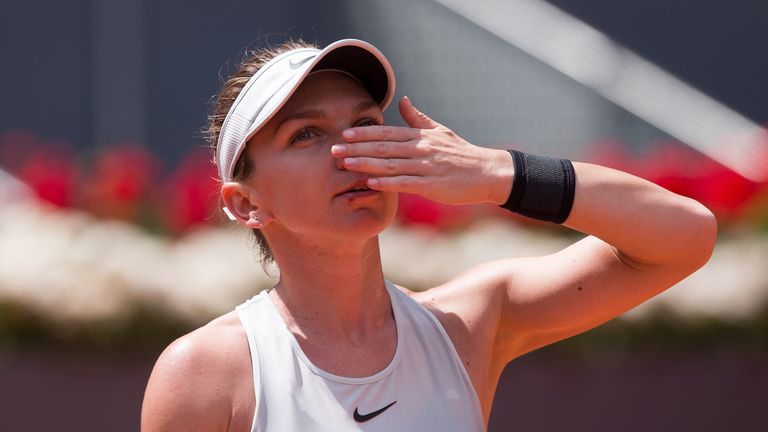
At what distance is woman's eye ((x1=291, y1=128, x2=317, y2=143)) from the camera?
8.17 ft

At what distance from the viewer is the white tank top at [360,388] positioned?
2406mm

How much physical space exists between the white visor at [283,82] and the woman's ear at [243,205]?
0.10 feet

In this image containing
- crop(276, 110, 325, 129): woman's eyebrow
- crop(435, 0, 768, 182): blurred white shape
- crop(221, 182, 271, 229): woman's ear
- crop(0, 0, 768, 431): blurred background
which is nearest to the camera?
crop(276, 110, 325, 129): woman's eyebrow

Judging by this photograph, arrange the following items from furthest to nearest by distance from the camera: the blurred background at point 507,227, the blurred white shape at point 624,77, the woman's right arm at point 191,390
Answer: the blurred white shape at point 624,77 < the blurred background at point 507,227 < the woman's right arm at point 191,390

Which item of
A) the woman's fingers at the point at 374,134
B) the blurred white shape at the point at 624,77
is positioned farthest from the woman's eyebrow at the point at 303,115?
the blurred white shape at the point at 624,77

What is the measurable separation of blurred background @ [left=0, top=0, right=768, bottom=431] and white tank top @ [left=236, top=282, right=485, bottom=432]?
5.43ft

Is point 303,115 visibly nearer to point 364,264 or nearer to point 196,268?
point 364,264

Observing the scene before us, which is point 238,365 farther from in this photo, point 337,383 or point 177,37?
point 177,37

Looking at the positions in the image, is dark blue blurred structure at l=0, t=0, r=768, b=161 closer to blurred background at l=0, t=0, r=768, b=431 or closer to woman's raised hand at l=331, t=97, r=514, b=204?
blurred background at l=0, t=0, r=768, b=431

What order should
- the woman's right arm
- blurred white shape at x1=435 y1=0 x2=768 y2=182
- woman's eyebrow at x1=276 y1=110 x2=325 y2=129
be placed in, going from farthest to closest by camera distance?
blurred white shape at x1=435 y1=0 x2=768 y2=182 < woman's eyebrow at x1=276 y1=110 x2=325 y2=129 < the woman's right arm

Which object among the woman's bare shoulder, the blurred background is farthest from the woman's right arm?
the blurred background

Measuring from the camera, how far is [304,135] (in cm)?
249

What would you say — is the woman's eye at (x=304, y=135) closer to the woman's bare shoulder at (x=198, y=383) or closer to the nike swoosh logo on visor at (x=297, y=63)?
the nike swoosh logo on visor at (x=297, y=63)

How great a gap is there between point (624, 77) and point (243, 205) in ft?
20.0
